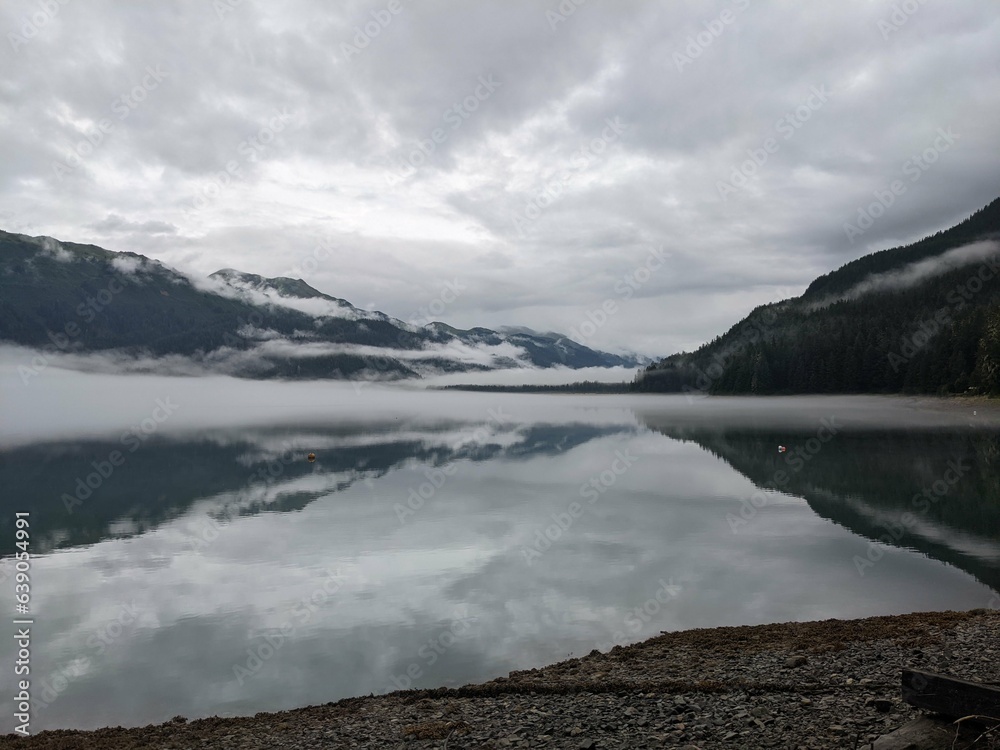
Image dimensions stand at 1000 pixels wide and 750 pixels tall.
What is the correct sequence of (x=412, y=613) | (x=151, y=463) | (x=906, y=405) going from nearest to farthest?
1. (x=412, y=613)
2. (x=151, y=463)
3. (x=906, y=405)

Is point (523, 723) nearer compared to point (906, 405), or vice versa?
point (523, 723)

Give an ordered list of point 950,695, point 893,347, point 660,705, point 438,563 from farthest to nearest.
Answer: point 893,347 < point 438,563 < point 660,705 < point 950,695

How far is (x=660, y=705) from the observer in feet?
32.8

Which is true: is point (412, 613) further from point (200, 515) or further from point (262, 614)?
point (200, 515)

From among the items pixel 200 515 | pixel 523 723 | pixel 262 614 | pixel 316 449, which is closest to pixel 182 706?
pixel 262 614

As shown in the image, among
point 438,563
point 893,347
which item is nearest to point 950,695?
point 438,563

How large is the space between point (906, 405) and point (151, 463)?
11053 centimetres

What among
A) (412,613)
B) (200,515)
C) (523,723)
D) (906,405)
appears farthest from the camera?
(906,405)

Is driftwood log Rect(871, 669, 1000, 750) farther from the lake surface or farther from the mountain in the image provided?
the mountain

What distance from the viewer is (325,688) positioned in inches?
507

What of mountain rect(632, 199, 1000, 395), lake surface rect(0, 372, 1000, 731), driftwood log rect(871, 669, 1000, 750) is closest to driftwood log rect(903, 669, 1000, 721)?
driftwood log rect(871, 669, 1000, 750)

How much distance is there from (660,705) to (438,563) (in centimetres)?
1347

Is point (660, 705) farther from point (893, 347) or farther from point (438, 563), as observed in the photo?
point (893, 347)

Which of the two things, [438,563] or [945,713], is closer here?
[945,713]
